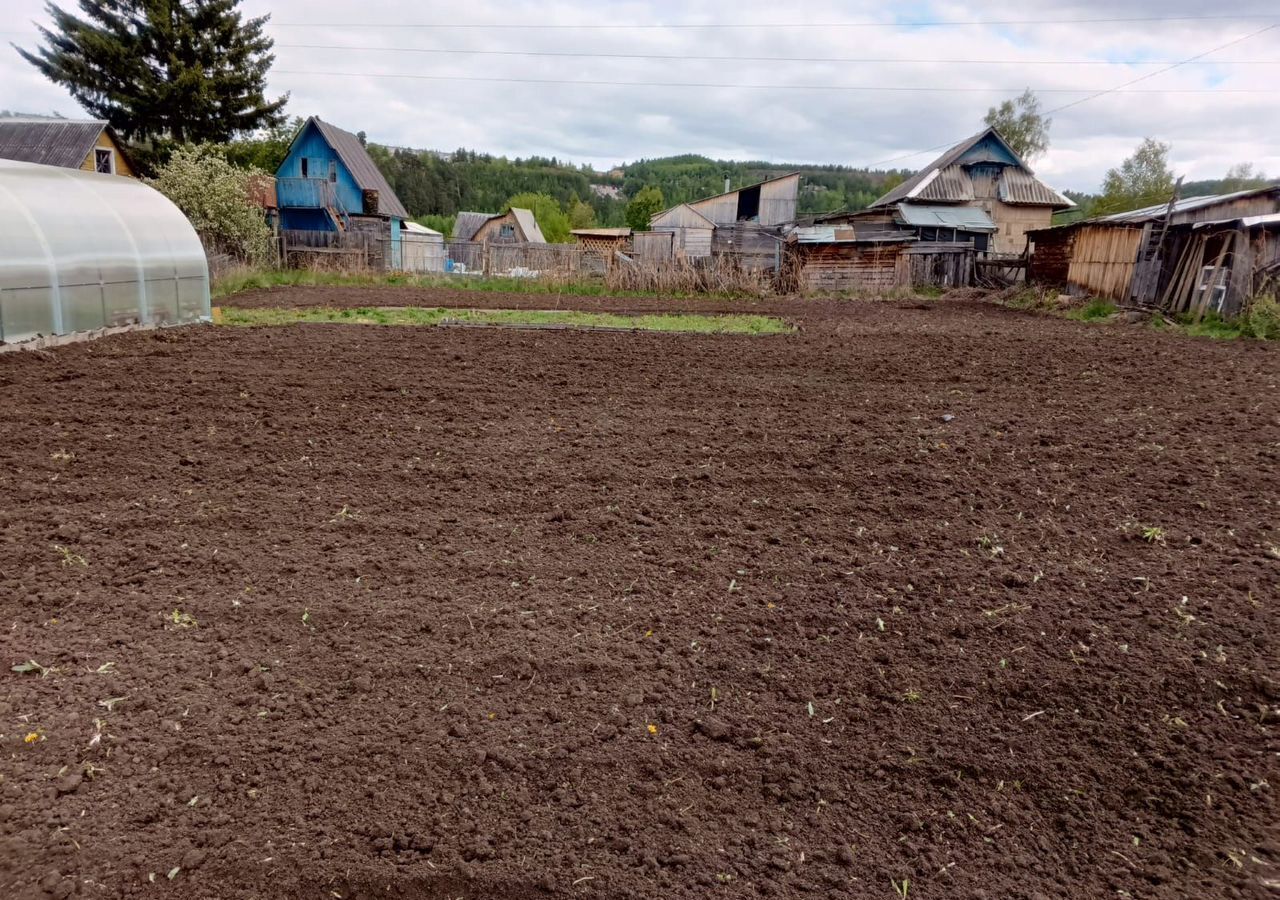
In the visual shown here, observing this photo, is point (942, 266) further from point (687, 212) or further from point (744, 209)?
point (687, 212)

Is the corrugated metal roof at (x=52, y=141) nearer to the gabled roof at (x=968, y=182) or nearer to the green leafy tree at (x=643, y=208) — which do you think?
the gabled roof at (x=968, y=182)

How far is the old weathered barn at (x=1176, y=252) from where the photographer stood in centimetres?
1372

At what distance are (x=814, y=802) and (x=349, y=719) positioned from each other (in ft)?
5.75

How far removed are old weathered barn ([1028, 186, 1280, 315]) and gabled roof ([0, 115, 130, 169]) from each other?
33629 mm

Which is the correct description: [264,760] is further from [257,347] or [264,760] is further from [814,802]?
[257,347]

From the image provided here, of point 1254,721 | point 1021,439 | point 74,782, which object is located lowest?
point 74,782

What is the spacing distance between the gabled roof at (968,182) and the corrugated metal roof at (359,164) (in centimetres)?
2455

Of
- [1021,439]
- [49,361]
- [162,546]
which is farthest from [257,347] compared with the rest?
[1021,439]

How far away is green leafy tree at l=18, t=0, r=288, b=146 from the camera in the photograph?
99.3 feet

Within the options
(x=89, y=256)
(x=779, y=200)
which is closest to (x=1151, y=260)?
(x=89, y=256)

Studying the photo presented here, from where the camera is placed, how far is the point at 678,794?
2.57 metres

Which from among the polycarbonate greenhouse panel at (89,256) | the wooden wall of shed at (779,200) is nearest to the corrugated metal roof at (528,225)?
the wooden wall of shed at (779,200)

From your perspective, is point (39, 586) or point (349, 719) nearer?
point (349, 719)

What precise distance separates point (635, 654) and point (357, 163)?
40.3m
